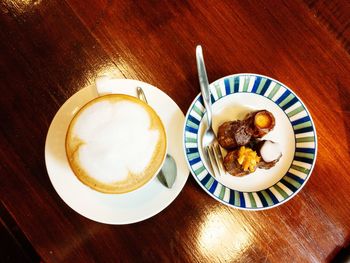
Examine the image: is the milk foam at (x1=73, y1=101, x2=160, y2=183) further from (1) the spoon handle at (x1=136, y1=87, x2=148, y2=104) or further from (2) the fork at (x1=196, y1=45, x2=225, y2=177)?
(2) the fork at (x1=196, y1=45, x2=225, y2=177)

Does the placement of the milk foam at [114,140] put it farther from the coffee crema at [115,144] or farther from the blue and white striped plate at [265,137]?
the blue and white striped plate at [265,137]

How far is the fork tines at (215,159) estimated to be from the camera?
95 cm

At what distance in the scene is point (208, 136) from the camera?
3.13 ft

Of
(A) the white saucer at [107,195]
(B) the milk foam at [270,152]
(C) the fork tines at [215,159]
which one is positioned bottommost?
(B) the milk foam at [270,152]

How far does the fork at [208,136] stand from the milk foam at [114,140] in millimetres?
191

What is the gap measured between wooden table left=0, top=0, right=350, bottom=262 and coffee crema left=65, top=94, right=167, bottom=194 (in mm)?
192

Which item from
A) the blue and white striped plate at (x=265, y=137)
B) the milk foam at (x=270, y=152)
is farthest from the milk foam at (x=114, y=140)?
the milk foam at (x=270, y=152)

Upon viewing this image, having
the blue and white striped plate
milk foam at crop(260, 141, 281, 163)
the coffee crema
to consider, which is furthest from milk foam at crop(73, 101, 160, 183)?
milk foam at crop(260, 141, 281, 163)

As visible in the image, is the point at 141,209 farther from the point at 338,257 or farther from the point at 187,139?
the point at 338,257

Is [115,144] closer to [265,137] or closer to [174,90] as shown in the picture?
[174,90]

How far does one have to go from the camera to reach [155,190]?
2.90 feet

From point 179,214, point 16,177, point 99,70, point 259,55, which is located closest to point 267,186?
point 179,214

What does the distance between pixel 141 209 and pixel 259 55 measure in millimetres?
526

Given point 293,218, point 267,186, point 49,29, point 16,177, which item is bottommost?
point 293,218
